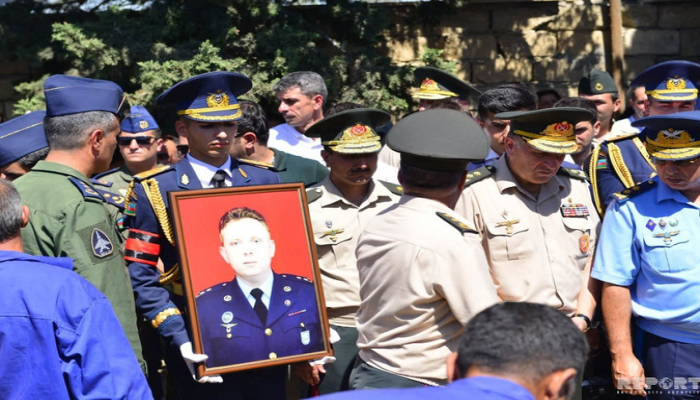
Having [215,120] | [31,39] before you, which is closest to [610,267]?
[215,120]

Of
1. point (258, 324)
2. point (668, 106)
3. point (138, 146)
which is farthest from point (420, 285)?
point (138, 146)

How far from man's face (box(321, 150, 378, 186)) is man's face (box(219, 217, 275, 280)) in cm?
64

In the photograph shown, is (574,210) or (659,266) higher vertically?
(574,210)

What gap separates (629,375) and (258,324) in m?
1.71

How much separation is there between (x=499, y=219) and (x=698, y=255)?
0.90 meters

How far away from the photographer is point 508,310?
194cm

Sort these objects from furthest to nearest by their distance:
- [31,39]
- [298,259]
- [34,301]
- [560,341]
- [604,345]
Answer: [31,39]
[604,345]
[298,259]
[34,301]
[560,341]

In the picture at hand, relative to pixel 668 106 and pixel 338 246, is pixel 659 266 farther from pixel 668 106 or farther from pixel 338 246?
pixel 668 106

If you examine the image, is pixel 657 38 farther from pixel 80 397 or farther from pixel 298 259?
pixel 80 397

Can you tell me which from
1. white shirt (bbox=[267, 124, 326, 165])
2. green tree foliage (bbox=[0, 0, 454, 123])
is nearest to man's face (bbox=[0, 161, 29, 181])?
white shirt (bbox=[267, 124, 326, 165])

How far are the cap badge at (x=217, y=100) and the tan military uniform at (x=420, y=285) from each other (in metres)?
1.15

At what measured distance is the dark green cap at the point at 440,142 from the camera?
10.1ft

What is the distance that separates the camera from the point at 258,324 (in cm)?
362

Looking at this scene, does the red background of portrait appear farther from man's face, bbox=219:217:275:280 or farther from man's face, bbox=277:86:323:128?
man's face, bbox=277:86:323:128
